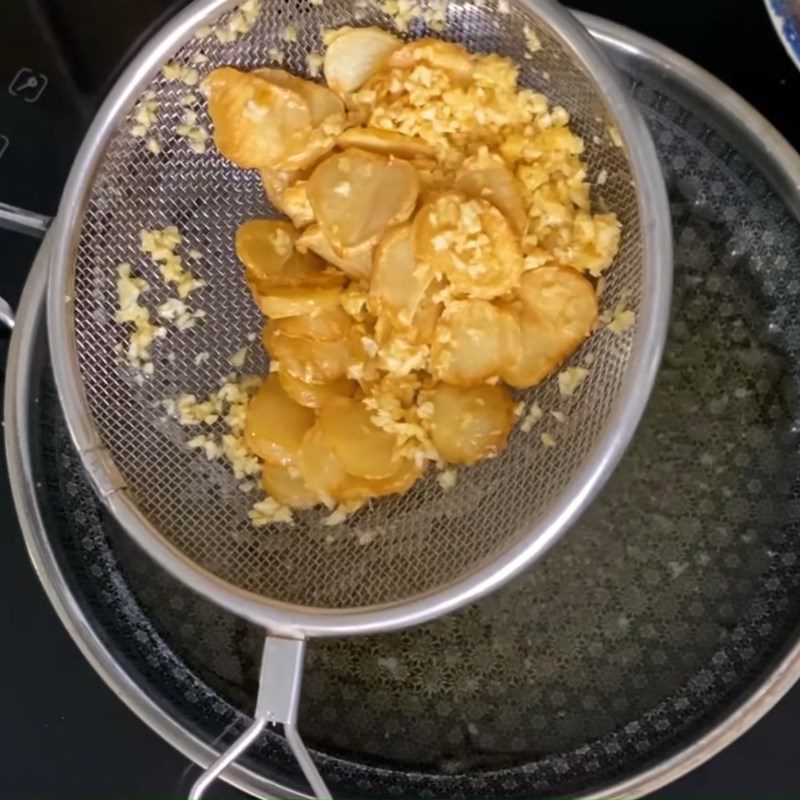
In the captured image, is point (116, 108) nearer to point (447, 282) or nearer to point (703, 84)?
point (447, 282)

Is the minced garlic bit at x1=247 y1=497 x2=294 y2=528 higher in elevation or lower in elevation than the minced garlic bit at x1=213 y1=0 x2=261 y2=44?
lower

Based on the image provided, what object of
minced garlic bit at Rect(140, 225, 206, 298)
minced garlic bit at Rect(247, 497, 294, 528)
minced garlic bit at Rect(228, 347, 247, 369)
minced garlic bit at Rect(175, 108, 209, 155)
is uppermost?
minced garlic bit at Rect(175, 108, 209, 155)

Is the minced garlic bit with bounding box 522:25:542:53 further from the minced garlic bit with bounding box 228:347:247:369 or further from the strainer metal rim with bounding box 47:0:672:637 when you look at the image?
the minced garlic bit with bounding box 228:347:247:369

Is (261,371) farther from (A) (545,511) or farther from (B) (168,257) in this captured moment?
(A) (545,511)

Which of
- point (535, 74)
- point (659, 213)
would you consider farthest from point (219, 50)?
point (659, 213)

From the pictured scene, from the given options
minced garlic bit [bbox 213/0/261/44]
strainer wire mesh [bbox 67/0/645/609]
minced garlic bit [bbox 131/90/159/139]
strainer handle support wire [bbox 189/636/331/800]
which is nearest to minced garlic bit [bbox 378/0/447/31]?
strainer wire mesh [bbox 67/0/645/609]

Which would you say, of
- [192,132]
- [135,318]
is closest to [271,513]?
[135,318]
